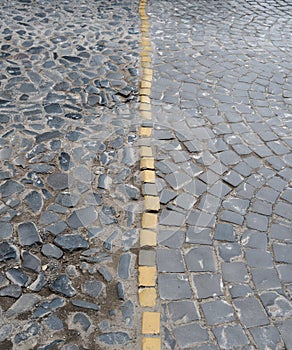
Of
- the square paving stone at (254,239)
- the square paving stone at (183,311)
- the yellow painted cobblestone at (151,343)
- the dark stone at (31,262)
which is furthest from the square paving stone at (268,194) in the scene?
the dark stone at (31,262)

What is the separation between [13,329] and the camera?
304cm

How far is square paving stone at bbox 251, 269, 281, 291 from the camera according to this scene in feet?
11.2

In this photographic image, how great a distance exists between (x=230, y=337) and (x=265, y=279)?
596 mm

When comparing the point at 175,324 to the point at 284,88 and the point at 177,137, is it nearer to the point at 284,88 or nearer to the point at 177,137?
the point at 177,137

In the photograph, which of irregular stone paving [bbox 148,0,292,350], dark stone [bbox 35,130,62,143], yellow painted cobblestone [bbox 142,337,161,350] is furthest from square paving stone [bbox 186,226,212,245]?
dark stone [bbox 35,130,62,143]

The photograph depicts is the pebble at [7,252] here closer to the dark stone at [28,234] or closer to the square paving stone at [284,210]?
the dark stone at [28,234]

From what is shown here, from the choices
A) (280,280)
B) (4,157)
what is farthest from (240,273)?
(4,157)

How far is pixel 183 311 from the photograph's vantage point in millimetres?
3217

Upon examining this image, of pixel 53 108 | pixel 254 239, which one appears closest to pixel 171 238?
pixel 254 239

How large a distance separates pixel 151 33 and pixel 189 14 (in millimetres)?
1271

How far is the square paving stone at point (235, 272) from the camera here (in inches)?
136

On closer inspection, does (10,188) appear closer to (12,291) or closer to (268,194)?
(12,291)

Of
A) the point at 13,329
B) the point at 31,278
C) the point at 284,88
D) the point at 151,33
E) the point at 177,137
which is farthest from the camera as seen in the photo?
the point at 151,33

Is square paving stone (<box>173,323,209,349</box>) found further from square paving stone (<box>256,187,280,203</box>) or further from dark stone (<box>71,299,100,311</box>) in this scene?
square paving stone (<box>256,187,280,203</box>)
